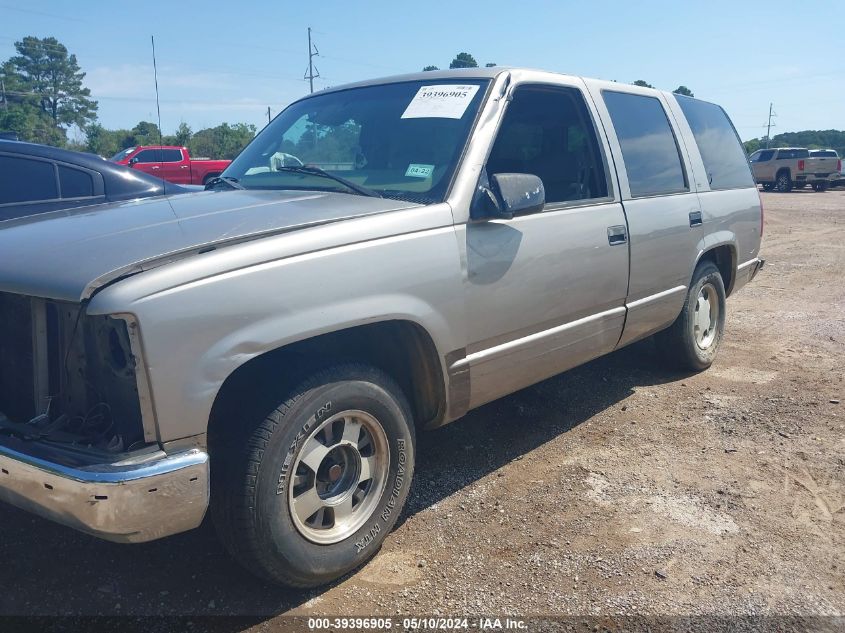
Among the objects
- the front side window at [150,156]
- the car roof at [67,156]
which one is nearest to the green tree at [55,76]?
the front side window at [150,156]

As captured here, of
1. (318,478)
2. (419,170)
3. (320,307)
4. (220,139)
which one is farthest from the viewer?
(220,139)

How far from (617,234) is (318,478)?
2.21 m

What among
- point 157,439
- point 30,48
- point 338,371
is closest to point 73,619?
point 157,439

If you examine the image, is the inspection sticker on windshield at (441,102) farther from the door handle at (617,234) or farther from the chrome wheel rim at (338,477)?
the chrome wheel rim at (338,477)

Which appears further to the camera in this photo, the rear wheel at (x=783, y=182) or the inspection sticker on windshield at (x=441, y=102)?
the rear wheel at (x=783, y=182)

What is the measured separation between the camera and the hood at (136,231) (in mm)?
2252

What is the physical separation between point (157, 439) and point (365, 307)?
33.9 inches

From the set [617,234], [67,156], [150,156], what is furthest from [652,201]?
[150,156]

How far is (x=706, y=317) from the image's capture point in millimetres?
5449

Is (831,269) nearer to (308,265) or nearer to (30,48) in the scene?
(308,265)

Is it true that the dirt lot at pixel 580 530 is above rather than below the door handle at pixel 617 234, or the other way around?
below

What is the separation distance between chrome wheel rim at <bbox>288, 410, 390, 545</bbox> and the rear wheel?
31.8 metres

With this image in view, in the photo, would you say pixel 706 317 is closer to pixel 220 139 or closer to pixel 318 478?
pixel 318 478

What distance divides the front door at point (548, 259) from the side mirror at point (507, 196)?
8 cm
